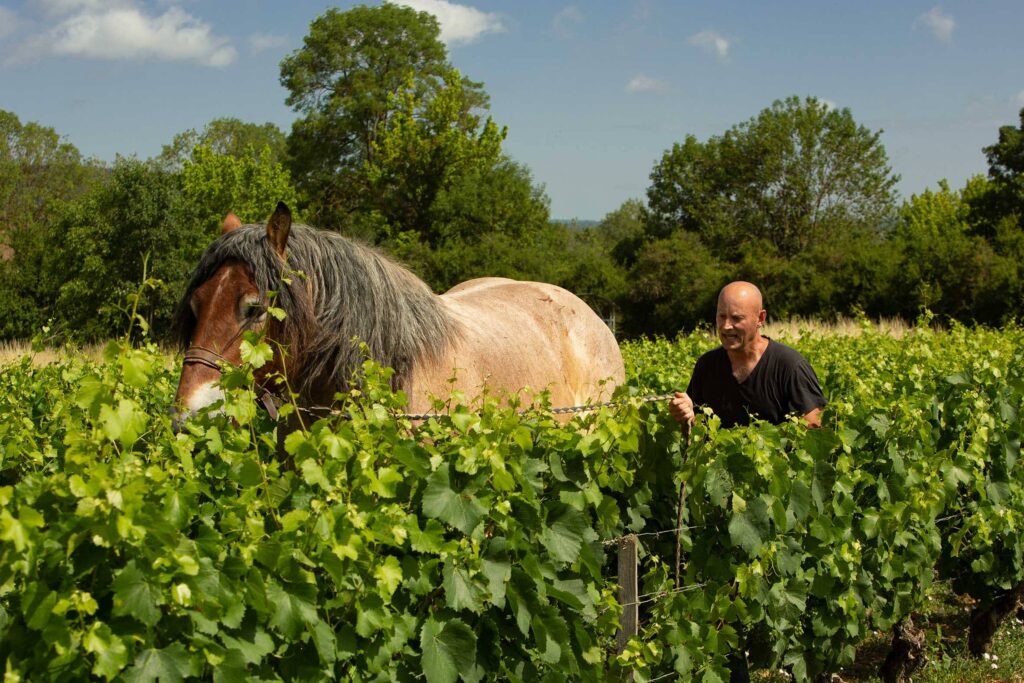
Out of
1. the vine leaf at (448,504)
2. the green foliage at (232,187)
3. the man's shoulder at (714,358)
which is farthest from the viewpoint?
the green foliage at (232,187)

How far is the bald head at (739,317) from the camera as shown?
14.5 feet

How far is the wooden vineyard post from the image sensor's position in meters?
3.60

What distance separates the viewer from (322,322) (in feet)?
14.0

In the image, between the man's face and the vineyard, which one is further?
the man's face

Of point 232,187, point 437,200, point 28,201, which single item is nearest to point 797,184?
point 437,200

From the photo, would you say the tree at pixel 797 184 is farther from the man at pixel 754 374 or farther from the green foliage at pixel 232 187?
the man at pixel 754 374

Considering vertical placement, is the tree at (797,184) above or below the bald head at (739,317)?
above

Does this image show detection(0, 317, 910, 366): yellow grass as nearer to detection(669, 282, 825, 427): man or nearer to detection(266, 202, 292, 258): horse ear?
detection(266, 202, 292, 258): horse ear

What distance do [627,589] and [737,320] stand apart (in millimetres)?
1516

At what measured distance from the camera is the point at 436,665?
2.71 meters

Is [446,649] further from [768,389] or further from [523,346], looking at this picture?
[523,346]

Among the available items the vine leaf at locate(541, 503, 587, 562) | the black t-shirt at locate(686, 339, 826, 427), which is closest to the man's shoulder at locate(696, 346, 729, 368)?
the black t-shirt at locate(686, 339, 826, 427)

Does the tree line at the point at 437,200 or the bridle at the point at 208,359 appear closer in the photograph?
the bridle at the point at 208,359

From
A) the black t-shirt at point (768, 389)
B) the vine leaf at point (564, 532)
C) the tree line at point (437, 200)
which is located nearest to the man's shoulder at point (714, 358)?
the black t-shirt at point (768, 389)
